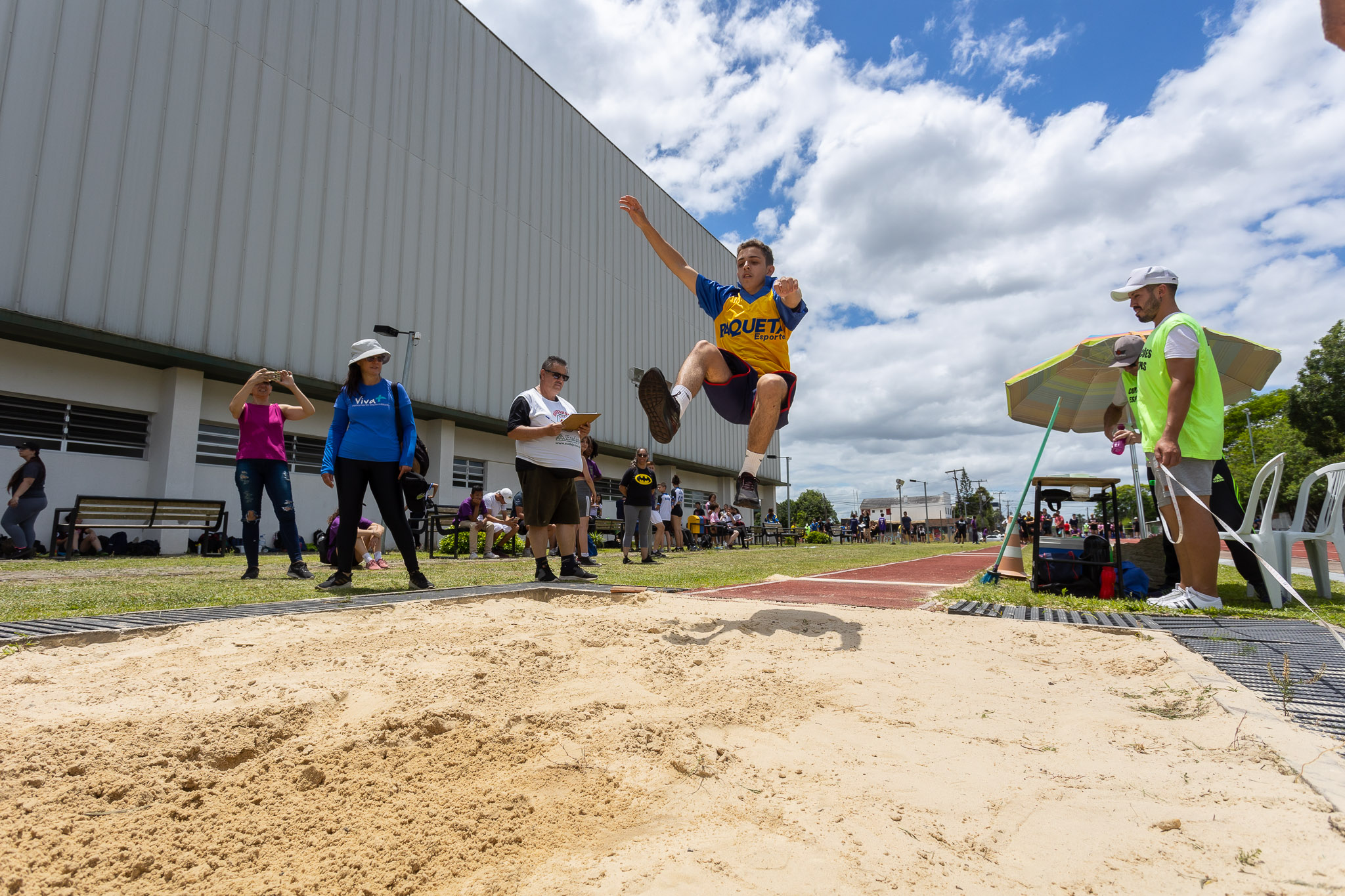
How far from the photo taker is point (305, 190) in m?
14.6

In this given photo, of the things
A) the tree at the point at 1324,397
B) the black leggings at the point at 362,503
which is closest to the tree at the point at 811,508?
the tree at the point at 1324,397

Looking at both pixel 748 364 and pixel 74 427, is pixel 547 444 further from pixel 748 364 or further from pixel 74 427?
pixel 74 427

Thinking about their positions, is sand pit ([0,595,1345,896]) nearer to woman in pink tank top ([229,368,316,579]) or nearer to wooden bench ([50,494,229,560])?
woman in pink tank top ([229,368,316,579])

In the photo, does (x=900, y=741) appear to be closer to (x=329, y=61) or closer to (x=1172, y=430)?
(x=1172, y=430)

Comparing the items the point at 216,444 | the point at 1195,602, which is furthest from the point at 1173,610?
the point at 216,444

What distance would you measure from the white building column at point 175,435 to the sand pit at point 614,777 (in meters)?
12.3

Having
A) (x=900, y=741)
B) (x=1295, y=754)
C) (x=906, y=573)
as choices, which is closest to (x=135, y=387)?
(x=906, y=573)

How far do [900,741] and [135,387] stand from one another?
50.5ft

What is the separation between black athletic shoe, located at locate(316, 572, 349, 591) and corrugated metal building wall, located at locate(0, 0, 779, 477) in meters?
9.78

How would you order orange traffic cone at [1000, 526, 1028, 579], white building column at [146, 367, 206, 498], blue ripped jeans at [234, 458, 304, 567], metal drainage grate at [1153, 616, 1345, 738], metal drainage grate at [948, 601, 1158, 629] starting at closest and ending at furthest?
metal drainage grate at [1153, 616, 1345, 738] < metal drainage grate at [948, 601, 1158, 629] < blue ripped jeans at [234, 458, 304, 567] < orange traffic cone at [1000, 526, 1028, 579] < white building column at [146, 367, 206, 498]

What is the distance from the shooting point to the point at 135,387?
41.2ft

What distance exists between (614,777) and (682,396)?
2.70 metres

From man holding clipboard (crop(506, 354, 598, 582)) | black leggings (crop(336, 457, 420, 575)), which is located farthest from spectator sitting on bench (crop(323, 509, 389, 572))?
man holding clipboard (crop(506, 354, 598, 582))

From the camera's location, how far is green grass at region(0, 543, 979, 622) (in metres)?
4.06
